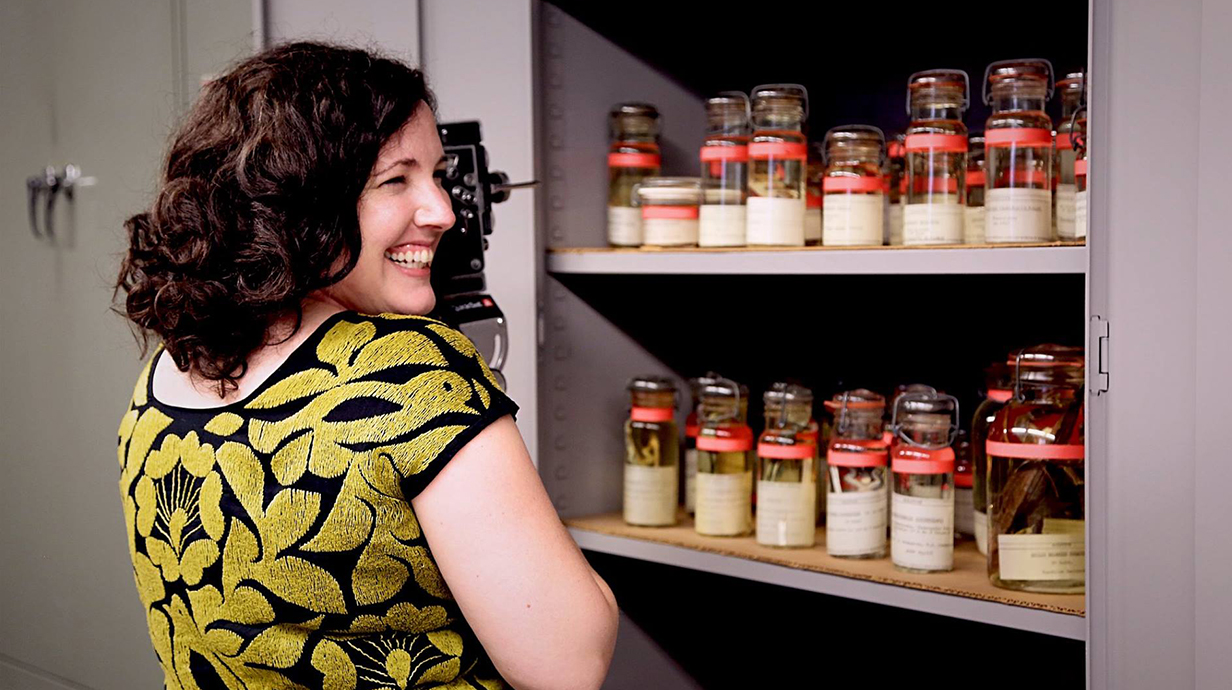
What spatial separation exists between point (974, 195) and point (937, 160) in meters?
0.09

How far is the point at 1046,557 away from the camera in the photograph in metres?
1.38

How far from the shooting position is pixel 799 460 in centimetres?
166

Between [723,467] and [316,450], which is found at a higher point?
[316,450]

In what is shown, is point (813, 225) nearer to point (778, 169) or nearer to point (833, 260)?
point (778, 169)

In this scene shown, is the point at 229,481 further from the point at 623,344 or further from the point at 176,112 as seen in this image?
the point at 176,112

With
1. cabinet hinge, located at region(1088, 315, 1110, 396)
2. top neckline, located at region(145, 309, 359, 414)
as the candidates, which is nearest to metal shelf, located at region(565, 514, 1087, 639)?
cabinet hinge, located at region(1088, 315, 1110, 396)

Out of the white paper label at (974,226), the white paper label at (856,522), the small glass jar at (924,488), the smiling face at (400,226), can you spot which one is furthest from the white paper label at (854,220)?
the smiling face at (400,226)

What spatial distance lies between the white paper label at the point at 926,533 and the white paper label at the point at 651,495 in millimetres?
403

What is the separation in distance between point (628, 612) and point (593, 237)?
0.59 m

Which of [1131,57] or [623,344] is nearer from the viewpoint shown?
[1131,57]

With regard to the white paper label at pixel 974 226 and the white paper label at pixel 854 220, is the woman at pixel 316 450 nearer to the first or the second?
the white paper label at pixel 854 220

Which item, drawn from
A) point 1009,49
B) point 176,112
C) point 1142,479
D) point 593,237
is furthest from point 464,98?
point 1142,479

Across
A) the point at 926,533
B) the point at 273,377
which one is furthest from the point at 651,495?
the point at 273,377

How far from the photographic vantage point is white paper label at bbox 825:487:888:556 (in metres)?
1.56
